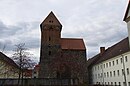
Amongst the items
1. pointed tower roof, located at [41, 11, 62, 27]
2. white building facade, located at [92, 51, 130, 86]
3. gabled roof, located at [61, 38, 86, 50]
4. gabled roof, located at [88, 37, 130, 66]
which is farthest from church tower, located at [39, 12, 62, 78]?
gabled roof, located at [88, 37, 130, 66]

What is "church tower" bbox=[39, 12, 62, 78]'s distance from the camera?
59.8 m

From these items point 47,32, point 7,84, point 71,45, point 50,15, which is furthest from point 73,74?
point 7,84

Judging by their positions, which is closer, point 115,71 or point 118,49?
point 115,71

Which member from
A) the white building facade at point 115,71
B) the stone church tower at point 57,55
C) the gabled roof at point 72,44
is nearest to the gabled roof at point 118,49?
the white building facade at point 115,71

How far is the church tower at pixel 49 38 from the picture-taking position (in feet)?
196

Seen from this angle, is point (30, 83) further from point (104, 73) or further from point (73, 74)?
point (104, 73)

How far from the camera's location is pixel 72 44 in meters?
66.1

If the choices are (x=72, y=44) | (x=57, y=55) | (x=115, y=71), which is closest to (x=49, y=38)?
(x=57, y=55)

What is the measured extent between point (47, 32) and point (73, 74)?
16.0 m

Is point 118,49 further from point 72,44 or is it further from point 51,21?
point 51,21

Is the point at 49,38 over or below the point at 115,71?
over

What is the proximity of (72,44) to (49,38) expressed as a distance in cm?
867

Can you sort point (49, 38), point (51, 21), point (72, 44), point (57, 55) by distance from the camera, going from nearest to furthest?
1. point (57, 55)
2. point (49, 38)
3. point (51, 21)
4. point (72, 44)

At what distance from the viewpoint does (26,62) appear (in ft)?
119
